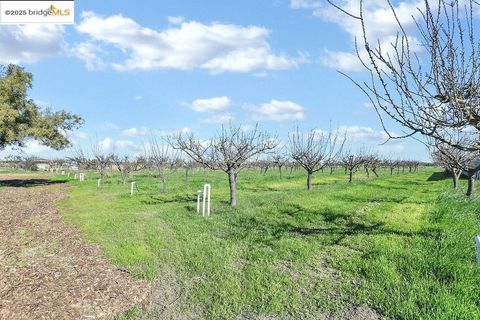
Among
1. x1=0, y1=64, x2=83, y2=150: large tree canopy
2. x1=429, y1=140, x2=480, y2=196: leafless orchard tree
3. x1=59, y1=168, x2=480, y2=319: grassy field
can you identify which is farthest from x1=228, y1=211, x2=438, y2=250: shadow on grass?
x1=0, y1=64, x2=83, y2=150: large tree canopy

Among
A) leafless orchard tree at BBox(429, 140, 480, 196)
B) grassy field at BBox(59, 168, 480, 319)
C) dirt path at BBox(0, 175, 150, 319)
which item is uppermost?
leafless orchard tree at BBox(429, 140, 480, 196)

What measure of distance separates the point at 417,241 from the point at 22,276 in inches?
388

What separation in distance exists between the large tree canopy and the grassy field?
22452 millimetres

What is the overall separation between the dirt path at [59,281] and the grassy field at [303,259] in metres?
0.51

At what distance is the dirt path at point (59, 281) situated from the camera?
7.53 m

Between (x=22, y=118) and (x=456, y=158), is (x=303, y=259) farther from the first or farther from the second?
(x=22, y=118)

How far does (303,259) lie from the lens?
32.3ft

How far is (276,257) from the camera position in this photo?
10078mm

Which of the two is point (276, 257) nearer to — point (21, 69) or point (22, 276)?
point (22, 276)

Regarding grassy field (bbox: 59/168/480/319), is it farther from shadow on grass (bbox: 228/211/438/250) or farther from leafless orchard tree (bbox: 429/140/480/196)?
leafless orchard tree (bbox: 429/140/480/196)

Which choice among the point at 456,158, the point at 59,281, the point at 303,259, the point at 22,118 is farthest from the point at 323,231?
the point at 22,118

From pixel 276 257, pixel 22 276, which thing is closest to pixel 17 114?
pixel 22 276

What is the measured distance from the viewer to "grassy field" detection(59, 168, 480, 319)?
24.6ft

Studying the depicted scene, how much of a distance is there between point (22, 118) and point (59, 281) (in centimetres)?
3198
